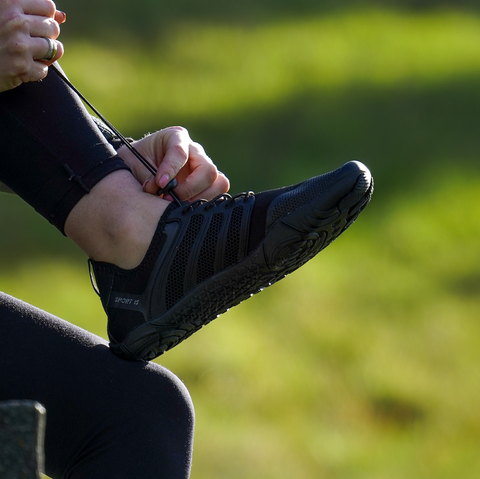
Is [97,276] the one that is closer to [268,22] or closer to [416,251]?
[416,251]

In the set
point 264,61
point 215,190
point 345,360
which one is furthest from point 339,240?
point 215,190

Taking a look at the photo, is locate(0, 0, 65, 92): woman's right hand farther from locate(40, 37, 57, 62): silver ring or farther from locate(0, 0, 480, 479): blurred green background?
locate(0, 0, 480, 479): blurred green background

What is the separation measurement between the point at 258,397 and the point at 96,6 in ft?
10.8

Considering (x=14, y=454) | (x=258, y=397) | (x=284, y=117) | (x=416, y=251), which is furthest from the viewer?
(x=284, y=117)

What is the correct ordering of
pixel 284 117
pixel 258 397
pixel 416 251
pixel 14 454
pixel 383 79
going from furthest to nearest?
pixel 383 79, pixel 284 117, pixel 416 251, pixel 258 397, pixel 14 454

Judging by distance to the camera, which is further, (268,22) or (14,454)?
(268,22)

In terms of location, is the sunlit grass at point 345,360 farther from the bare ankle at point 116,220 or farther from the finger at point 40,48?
the finger at point 40,48

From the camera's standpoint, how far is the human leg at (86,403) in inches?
35.9

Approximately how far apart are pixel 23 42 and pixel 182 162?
297 mm

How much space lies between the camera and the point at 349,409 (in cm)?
277

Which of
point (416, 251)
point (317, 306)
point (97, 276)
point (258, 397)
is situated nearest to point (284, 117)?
point (416, 251)

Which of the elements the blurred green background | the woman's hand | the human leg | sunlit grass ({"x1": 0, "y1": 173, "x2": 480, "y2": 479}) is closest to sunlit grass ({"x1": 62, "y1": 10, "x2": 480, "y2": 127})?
the blurred green background

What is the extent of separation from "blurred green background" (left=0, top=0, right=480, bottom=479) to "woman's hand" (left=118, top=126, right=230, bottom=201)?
140cm

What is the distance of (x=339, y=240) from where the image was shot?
3807 millimetres
